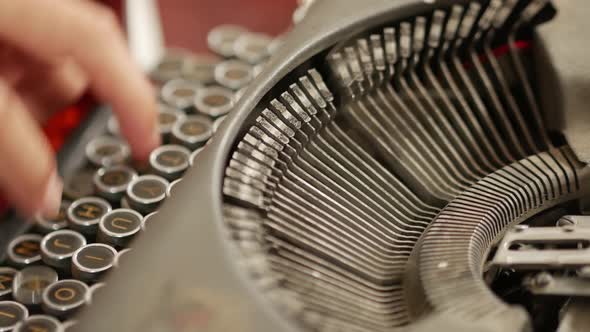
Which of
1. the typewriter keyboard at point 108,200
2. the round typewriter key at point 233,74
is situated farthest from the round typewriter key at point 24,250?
the round typewriter key at point 233,74

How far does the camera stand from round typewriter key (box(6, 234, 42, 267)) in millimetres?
1359

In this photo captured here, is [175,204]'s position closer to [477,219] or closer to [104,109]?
[477,219]

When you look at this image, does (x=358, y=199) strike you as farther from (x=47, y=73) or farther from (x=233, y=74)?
(x=233, y=74)

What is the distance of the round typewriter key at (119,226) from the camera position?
134 centimetres

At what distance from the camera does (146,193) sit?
1.44 metres

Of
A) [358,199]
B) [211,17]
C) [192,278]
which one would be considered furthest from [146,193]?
[211,17]

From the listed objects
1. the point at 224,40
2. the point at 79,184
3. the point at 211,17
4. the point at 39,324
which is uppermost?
the point at 211,17

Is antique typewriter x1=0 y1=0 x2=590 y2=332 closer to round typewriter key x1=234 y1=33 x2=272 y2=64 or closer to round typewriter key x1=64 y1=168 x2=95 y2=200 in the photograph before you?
round typewriter key x1=64 y1=168 x2=95 y2=200

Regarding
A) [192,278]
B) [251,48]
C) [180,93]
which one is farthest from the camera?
[251,48]

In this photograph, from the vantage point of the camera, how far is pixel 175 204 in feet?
3.44

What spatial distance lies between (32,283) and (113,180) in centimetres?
26

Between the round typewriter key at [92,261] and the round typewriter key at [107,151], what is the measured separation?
10.4 inches

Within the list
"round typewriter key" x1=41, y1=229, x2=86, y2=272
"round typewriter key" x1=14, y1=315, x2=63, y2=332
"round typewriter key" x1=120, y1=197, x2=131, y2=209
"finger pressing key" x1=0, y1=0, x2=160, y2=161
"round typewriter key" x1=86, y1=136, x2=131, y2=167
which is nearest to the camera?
"finger pressing key" x1=0, y1=0, x2=160, y2=161

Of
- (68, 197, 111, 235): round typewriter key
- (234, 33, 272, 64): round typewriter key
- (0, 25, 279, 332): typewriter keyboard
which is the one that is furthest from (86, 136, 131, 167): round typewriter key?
(234, 33, 272, 64): round typewriter key
